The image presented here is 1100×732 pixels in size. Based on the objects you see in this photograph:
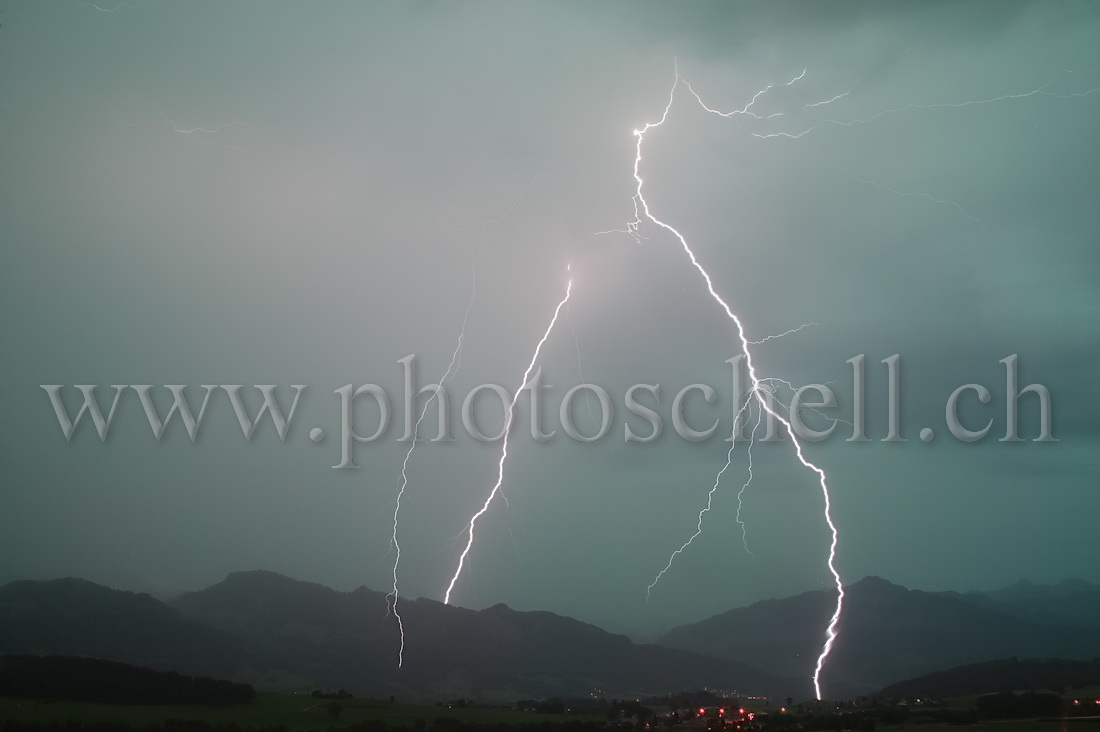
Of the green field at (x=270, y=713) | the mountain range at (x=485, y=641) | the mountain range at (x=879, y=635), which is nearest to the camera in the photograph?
the green field at (x=270, y=713)

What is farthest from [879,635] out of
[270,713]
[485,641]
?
[270,713]

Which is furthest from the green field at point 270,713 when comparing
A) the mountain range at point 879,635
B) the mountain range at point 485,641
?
the mountain range at point 879,635

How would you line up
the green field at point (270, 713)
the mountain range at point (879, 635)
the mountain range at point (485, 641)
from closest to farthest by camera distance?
the green field at point (270, 713) → the mountain range at point (485, 641) → the mountain range at point (879, 635)

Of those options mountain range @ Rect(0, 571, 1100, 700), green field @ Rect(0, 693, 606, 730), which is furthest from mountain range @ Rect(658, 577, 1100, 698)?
green field @ Rect(0, 693, 606, 730)

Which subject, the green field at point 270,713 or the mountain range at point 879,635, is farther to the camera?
the mountain range at point 879,635

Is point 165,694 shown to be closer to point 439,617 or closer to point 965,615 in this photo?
point 439,617

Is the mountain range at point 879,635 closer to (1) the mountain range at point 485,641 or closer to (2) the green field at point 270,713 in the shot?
(1) the mountain range at point 485,641
